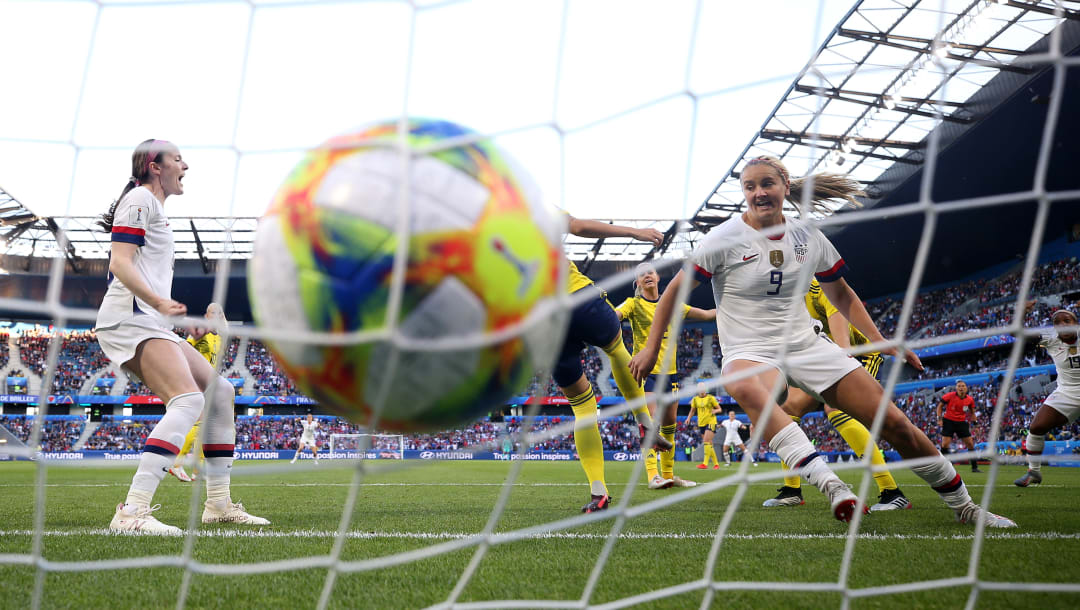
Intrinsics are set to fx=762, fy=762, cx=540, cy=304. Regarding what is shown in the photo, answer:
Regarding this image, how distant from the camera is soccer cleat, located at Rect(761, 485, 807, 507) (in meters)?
4.76

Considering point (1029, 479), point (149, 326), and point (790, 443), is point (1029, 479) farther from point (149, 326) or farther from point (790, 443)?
point (149, 326)

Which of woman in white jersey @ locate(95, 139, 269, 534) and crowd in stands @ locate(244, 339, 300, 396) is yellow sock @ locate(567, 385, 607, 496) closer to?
woman in white jersey @ locate(95, 139, 269, 534)

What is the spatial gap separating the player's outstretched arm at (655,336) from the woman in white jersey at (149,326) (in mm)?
1810

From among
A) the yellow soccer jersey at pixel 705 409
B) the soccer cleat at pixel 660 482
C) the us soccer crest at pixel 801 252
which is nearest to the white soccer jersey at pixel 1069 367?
the soccer cleat at pixel 660 482

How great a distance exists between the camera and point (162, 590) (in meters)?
2.11

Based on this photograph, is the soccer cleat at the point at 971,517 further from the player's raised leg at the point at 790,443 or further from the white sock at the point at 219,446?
the white sock at the point at 219,446

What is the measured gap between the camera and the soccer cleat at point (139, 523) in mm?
3170

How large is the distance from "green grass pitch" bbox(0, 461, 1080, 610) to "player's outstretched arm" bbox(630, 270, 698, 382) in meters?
0.69

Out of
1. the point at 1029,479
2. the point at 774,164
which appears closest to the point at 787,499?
the point at 774,164

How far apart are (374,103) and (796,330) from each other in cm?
207

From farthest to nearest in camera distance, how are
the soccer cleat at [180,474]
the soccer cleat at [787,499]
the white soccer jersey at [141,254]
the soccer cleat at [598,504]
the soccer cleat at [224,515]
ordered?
Answer: the soccer cleat at [180,474] → the soccer cleat at [787,499] → the soccer cleat at [598,504] → the soccer cleat at [224,515] → the white soccer jersey at [141,254]

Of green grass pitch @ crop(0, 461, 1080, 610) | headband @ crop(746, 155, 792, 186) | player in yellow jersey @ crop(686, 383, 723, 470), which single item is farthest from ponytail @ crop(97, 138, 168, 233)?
player in yellow jersey @ crop(686, 383, 723, 470)

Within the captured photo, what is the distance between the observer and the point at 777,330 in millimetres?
3490

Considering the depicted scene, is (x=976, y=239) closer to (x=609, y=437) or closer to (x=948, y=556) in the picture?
(x=609, y=437)
